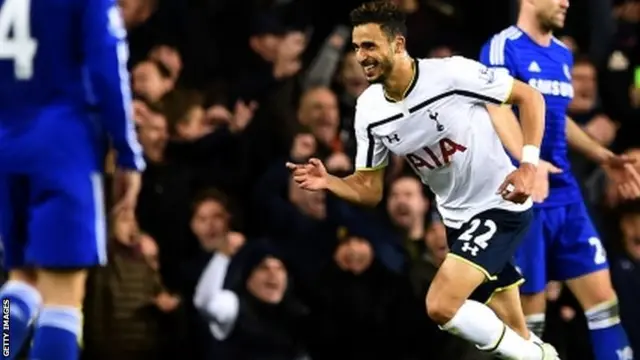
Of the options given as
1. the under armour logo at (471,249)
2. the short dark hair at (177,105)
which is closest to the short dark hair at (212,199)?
the short dark hair at (177,105)

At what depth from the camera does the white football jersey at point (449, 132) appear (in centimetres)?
750

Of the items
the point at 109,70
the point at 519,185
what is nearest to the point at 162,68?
the point at 109,70

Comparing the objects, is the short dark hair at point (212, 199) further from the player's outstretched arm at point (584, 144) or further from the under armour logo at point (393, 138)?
the under armour logo at point (393, 138)

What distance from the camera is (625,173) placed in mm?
8844

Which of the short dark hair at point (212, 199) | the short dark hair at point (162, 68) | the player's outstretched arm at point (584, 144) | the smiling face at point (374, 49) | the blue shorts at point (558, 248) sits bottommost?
the blue shorts at point (558, 248)

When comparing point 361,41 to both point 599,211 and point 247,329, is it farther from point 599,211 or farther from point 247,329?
point 599,211

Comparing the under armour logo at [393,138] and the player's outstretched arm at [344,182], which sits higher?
the under armour logo at [393,138]

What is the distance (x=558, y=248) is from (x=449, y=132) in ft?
4.60

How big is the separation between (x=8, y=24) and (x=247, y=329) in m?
3.34

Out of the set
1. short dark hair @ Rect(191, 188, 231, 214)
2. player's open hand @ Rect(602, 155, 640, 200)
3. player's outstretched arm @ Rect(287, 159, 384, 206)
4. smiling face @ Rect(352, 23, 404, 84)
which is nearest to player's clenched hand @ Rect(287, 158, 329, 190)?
player's outstretched arm @ Rect(287, 159, 384, 206)

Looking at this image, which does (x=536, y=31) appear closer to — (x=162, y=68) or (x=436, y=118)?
(x=436, y=118)

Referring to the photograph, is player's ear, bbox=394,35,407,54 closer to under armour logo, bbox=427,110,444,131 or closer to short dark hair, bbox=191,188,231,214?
under armour logo, bbox=427,110,444,131

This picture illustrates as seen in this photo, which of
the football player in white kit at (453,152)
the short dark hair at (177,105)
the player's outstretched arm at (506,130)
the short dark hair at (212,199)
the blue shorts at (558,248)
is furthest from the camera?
the short dark hair at (177,105)

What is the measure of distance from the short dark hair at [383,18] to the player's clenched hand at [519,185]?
2.65 ft
